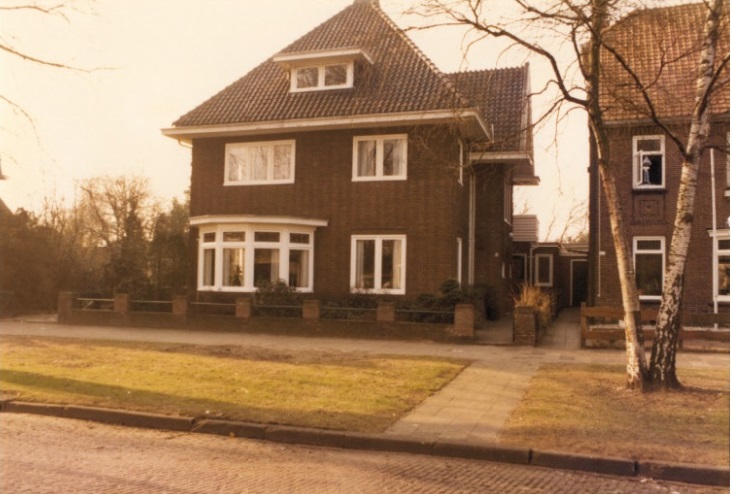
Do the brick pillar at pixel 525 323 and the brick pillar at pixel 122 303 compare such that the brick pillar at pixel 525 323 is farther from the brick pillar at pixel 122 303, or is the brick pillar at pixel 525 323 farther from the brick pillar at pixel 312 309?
the brick pillar at pixel 122 303

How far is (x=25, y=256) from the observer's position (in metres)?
26.3

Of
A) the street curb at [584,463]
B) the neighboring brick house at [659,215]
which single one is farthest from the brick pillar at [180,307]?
the street curb at [584,463]

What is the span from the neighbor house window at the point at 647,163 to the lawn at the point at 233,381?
39.9ft

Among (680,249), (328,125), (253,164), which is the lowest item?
(680,249)

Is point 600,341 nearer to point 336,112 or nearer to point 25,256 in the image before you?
point 336,112

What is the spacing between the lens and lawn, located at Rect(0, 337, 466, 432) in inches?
353

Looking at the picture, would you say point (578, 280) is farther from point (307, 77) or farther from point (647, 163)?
point (307, 77)

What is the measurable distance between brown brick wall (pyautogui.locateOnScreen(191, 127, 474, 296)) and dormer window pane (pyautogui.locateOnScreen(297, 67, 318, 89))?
2.17m

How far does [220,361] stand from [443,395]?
5006 mm

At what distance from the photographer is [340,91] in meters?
23.4

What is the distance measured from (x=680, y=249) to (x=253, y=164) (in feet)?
54.5

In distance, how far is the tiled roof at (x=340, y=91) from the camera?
21938 millimetres

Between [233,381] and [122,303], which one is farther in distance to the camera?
[122,303]

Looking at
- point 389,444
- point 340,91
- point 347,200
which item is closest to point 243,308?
point 347,200
